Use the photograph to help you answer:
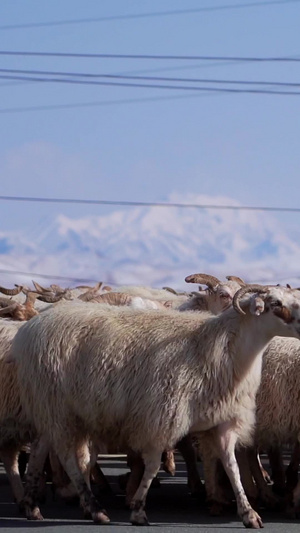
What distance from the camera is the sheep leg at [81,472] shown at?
35.7 feet

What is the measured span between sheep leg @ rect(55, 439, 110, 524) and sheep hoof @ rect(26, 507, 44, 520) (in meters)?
0.40

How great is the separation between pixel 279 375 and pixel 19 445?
250cm

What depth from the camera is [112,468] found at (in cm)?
1614

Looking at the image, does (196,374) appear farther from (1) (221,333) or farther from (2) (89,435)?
(2) (89,435)

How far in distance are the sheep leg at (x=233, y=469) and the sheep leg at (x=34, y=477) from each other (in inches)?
63.2

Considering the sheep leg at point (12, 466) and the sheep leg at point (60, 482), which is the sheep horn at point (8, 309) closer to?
the sheep leg at point (60, 482)

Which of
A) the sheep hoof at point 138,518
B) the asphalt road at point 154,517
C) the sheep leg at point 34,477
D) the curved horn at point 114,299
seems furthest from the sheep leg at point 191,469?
the curved horn at point 114,299

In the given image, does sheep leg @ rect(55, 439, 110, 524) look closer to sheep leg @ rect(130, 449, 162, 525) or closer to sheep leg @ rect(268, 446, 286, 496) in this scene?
sheep leg @ rect(130, 449, 162, 525)

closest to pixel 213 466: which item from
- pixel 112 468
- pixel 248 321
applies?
pixel 248 321

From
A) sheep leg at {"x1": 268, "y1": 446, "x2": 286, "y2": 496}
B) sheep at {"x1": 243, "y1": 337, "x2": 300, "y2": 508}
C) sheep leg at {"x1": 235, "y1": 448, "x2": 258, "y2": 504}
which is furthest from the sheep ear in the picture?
sheep leg at {"x1": 268, "y1": 446, "x2": 286, "y2": 496}

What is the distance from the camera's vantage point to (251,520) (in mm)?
10555

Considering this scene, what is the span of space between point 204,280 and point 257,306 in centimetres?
402

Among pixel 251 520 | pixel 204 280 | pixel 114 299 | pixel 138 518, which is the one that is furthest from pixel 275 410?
pixel 114 299

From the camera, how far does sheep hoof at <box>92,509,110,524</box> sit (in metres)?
10.8
